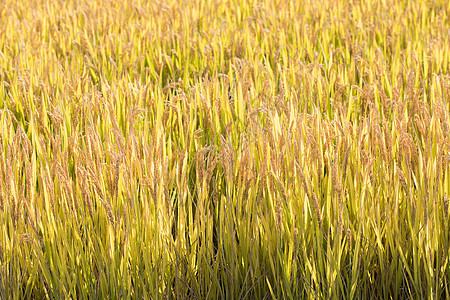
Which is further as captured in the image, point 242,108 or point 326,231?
point 242,108

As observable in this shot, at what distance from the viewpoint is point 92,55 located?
253 centimetres

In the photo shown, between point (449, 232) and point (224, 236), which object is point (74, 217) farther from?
point (449, 232)

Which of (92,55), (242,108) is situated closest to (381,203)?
(242,108)

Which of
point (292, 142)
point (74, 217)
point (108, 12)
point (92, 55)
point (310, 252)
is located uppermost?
point (108, 12)

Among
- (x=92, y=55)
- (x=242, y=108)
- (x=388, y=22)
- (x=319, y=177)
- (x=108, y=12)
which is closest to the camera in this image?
(x=319, y=177)

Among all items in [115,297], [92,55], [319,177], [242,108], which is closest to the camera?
[115,297]

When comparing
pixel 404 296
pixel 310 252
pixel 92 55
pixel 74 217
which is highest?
pixel 92 55

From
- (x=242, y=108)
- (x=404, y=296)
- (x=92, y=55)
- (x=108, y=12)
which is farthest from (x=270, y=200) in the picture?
(x=108, y=12)

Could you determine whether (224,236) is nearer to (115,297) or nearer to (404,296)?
(115,297)

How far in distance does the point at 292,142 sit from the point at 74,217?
2.07 ft

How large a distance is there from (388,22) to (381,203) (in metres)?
2.15

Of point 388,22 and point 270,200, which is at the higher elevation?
point 388,22

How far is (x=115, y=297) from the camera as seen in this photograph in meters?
1.10

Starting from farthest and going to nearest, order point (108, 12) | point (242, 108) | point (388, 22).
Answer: point (108, 12), point (388, 22), point (242, 108)
